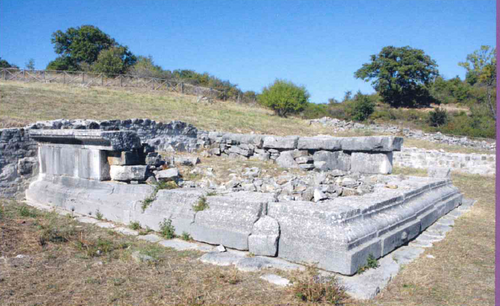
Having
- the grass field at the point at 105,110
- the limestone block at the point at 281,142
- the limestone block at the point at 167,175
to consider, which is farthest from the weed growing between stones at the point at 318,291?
the grass field at the point at 105,110

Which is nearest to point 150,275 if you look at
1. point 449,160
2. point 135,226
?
point 135,226

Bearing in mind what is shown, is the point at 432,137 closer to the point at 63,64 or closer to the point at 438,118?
the point at 438,118

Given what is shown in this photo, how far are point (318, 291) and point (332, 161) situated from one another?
5070 mm

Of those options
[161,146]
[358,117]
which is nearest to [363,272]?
[161,146]

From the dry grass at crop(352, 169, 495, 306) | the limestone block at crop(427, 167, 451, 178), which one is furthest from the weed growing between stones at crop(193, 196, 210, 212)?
the limestone block at crop(427, 167, 451, 178)

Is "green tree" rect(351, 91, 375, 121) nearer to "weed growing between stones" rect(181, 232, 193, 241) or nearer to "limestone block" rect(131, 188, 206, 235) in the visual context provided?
"limestone block" rect(131, 188, 206, 235)

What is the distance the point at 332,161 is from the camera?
316 inches

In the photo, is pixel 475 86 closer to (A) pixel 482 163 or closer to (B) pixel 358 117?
(B) pixel 358 117

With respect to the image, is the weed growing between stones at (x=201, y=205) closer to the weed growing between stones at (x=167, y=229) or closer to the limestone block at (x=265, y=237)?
the weed growing between stones at (x=167, y=229)

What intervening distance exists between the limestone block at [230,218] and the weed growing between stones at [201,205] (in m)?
0.04

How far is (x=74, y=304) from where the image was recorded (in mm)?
3139

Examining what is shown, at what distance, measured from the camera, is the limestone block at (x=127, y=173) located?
6.16 metres

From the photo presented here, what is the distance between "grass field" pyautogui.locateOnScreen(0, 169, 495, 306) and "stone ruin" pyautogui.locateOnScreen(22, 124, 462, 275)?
1.46 ft

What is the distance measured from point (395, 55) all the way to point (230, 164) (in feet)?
118
